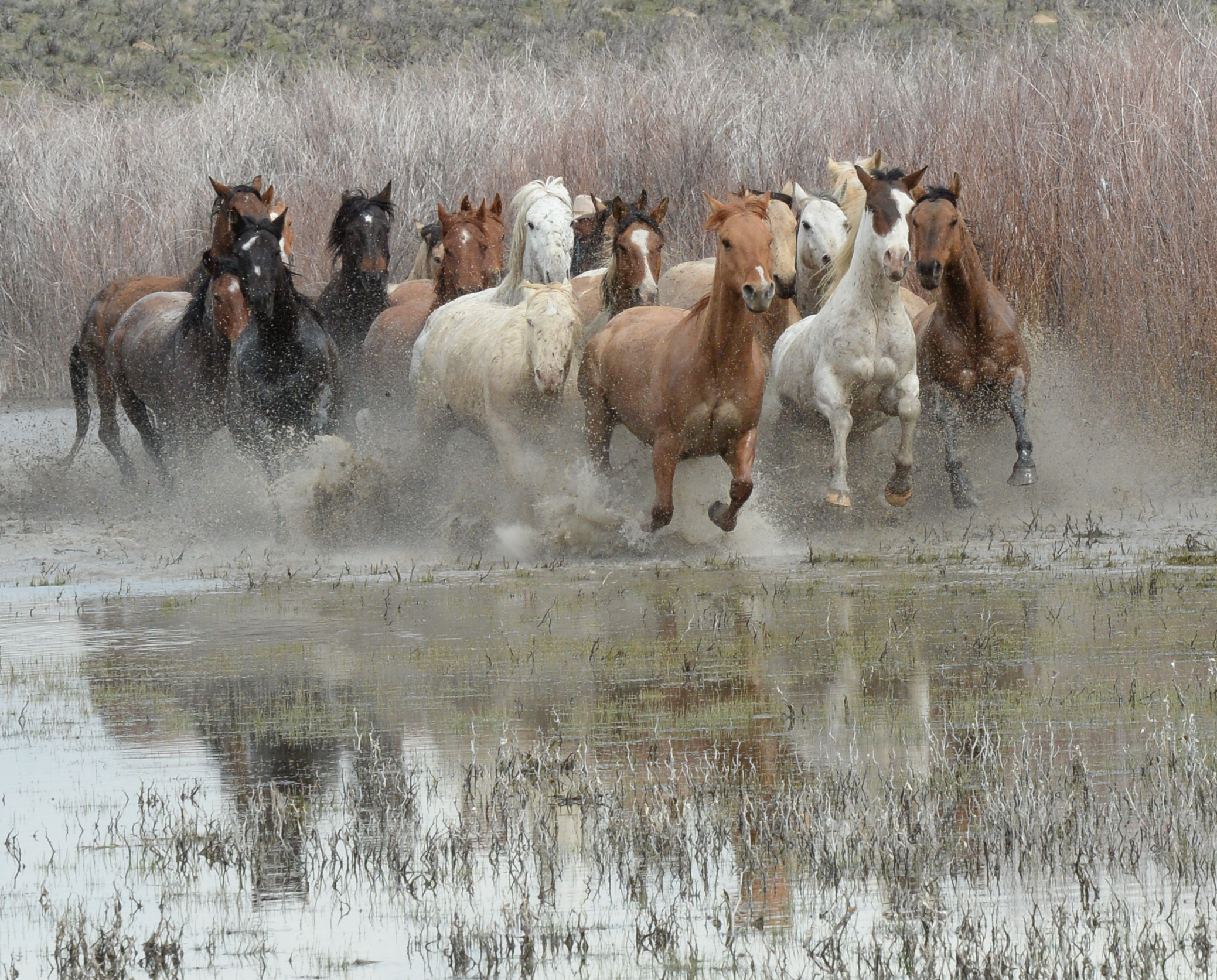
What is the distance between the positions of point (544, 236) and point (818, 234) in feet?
5.14

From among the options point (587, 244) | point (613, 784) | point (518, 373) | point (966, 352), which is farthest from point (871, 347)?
point (613, 784)

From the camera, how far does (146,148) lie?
18391 mm

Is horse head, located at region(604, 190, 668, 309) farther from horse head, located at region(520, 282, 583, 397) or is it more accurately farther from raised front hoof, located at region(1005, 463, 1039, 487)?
raised front hoof, located at region(1005, 463, 1039, 487)

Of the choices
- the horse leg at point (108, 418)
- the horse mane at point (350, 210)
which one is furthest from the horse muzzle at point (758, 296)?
the horse leg at point (108, 418)

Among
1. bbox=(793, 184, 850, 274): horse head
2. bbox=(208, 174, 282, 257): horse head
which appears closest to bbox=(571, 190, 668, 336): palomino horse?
bbox=(793, 184, 850, 274): horse head

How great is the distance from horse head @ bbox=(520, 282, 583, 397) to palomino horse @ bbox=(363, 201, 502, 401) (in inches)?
65.7

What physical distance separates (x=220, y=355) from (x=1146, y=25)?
23.5ft

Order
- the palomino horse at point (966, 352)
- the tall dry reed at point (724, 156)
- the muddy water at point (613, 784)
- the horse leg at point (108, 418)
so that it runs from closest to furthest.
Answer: the muddy water at point (613, 784) → the palomino horse at point (966, 352) → the tall dry reed at point (724, 156) → the horse leg at point (108, 418)

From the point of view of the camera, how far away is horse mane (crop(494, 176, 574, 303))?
1041 cm

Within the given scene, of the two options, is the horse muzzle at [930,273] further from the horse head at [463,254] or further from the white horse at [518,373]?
the horse head at [463,254]

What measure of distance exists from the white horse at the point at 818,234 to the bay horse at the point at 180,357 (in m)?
3.25

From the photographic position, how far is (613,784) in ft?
15.5

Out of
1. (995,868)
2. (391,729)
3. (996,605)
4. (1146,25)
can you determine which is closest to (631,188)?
(1146,25)

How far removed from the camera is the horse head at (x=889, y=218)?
9039 mm
